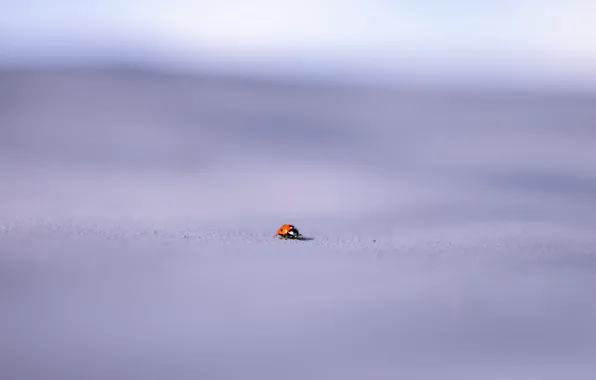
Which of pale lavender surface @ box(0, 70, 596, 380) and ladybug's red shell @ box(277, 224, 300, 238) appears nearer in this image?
pale lavender surface @ box(0, 70, 596, 380)

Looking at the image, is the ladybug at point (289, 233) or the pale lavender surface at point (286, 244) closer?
the pale lavender surface at point (286, 244)

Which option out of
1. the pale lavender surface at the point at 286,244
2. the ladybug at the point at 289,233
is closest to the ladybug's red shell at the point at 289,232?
the ladybug at the point at 289,233

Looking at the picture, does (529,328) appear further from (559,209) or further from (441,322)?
(559,209)

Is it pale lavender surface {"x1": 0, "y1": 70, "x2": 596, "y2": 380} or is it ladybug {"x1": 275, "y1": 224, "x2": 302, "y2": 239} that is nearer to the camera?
pale lavender surface {"x1": 0, "y1": 70, "x2": 596, "y2": 380}

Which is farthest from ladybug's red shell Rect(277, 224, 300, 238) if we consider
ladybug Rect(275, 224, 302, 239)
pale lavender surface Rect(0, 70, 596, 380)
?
pale lavender surface Rect(0, 70, 596, 380)

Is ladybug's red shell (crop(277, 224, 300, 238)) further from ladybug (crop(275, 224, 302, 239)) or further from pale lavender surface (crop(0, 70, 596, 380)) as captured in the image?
pale lavender surface (crop(0, 70, 596, 380))

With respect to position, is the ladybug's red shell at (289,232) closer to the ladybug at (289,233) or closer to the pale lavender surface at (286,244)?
the ladybug at (289,233)

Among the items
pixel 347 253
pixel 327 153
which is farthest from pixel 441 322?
pixel 327 153

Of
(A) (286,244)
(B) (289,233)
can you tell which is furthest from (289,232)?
(A) (286,244)
